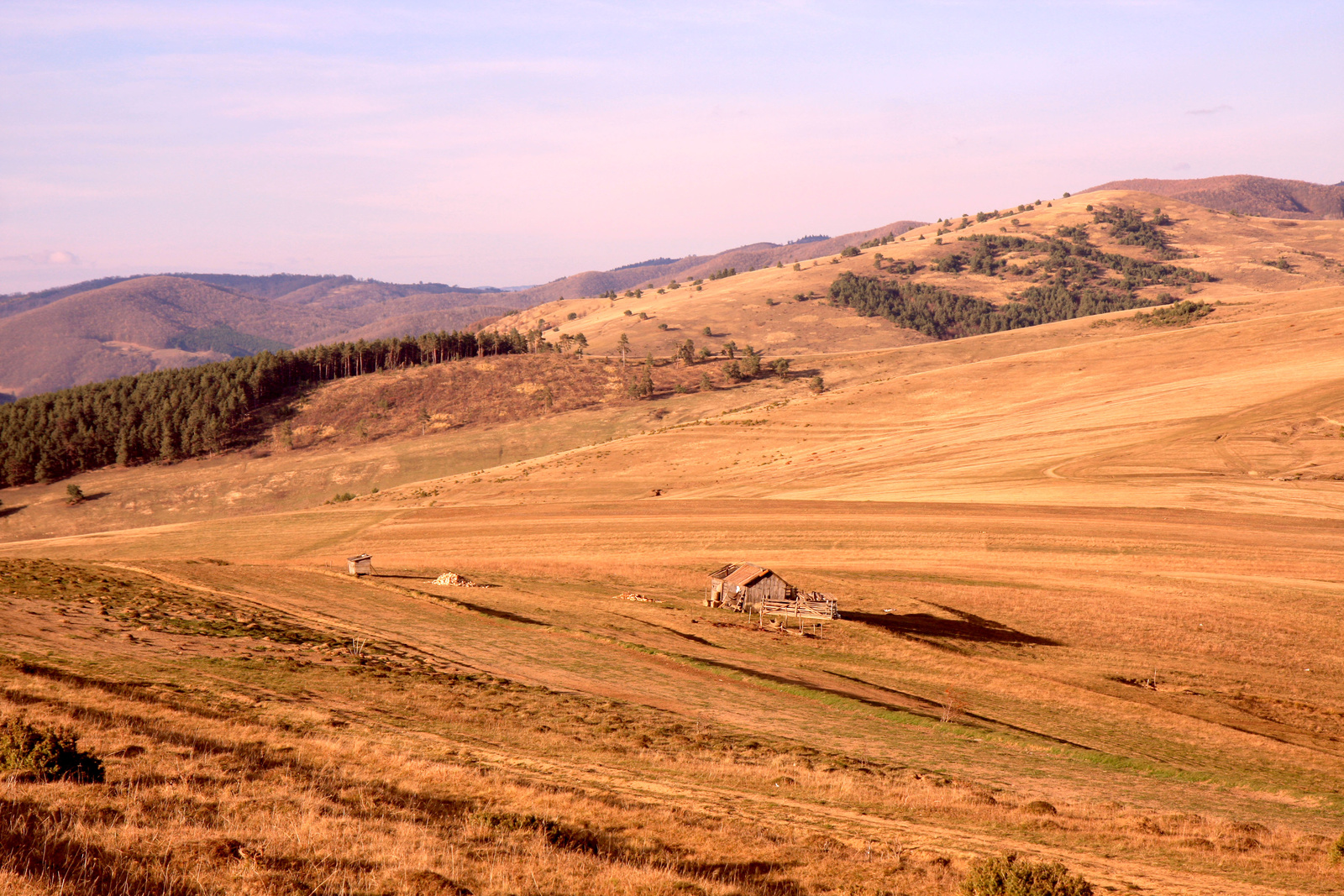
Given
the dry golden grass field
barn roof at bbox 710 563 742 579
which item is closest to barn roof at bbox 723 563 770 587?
barn roof at bbox 710 563 742 579

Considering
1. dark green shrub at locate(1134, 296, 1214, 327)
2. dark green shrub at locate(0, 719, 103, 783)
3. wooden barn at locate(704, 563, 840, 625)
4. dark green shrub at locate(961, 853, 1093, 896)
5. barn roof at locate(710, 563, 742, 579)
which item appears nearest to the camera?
dark green shrub at locate(961, 853, 1093, 896)

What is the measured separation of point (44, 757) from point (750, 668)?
30.3 meters

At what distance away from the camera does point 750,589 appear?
52.7 metres

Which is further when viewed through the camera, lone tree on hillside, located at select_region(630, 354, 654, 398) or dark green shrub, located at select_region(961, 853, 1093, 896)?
lone tree on hillside, located at select_region(630, 354, 654, 398)

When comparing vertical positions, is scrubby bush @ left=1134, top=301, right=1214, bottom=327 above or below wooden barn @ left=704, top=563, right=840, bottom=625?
above

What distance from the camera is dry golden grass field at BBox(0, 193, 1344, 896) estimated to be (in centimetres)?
1619

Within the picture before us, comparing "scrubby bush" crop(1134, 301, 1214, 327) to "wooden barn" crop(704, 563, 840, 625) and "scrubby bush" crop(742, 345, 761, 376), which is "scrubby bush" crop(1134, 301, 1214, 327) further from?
"wooden barn" crop(704, 563, 840, 625)

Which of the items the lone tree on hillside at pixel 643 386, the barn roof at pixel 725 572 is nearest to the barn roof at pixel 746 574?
the barn roof at pixel 725 572

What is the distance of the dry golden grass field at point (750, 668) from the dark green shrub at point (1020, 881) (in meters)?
1.54

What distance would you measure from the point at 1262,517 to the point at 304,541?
276ft

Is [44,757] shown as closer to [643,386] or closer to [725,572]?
[725,572]

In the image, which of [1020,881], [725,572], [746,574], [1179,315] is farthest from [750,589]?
[1179,315]

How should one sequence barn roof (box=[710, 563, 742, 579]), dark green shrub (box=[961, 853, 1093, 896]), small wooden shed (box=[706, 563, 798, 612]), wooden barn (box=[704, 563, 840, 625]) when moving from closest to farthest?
1. dark green shrub (box=[961, 853, 1093, 896])
2. wooden barn (box=[704, 563, 840, 625])
3. small wooden shed (box=[706, 563, 798, 612])
4. barn roof (box=[710, 563, 742, 579])

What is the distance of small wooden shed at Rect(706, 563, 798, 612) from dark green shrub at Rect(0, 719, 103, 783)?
39861 millimetres
